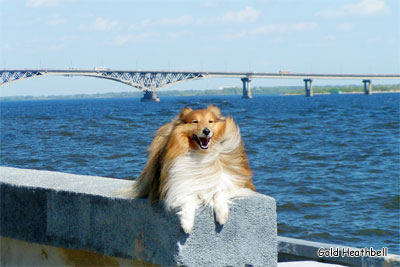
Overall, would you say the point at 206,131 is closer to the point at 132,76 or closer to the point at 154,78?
the point at 132,76

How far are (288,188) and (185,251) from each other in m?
11.5

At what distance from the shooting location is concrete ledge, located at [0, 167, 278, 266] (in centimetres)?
306

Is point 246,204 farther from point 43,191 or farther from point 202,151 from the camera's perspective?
point 43,191

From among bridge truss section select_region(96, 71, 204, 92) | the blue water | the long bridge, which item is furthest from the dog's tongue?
bridge truss section select_region(96, 71, 204, 92)

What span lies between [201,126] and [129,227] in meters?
0.66

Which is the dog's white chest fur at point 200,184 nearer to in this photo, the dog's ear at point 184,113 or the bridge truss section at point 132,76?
the dog's ear at point 184,113

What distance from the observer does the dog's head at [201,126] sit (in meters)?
3.12

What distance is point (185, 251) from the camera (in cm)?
300

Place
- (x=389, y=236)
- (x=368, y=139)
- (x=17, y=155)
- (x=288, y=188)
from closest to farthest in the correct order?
(x=389, y=236) → (x=288, y=188) → (x=17, y=155) → (x=368, y=139)

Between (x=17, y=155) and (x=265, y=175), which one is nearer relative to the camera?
(x=265, y=175)

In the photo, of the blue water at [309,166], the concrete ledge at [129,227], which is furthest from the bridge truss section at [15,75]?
the concrete ledge at [129,227]

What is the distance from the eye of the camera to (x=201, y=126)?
3.15 meters

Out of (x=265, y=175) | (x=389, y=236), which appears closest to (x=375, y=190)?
(x=265, y=175)

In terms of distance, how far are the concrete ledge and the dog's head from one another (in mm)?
357
